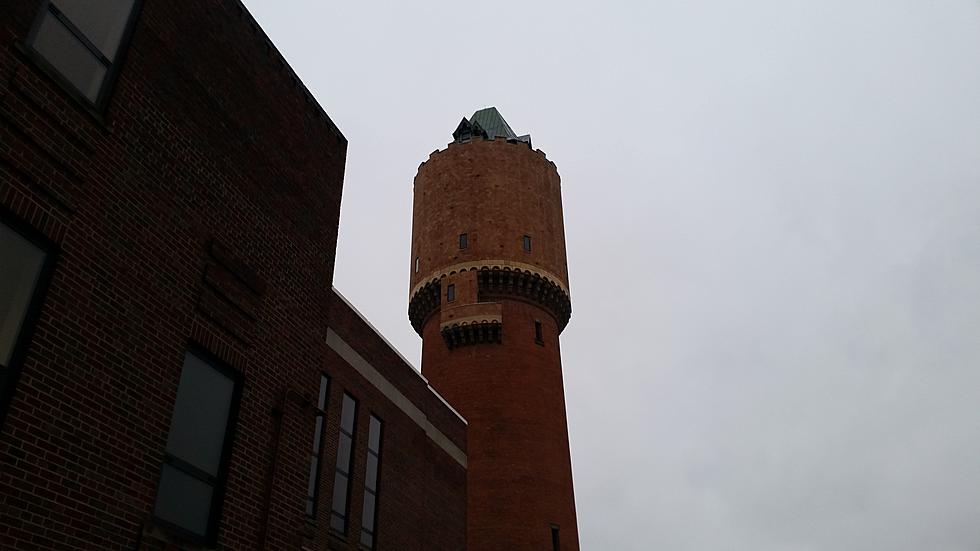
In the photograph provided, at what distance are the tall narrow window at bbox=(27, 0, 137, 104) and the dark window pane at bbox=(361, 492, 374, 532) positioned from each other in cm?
1235

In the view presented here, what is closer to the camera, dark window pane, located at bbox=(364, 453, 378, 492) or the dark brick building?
the dark brick building

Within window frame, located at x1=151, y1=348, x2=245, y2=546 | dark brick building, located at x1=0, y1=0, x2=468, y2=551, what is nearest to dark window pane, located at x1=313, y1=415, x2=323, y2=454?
dark brick building, located at x1=0, y1=0, x2=468, y2=551

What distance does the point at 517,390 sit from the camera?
32.5m

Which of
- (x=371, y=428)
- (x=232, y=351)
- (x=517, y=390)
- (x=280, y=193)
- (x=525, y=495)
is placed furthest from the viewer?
(x=517, y=390)

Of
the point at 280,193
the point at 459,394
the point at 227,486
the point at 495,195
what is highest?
the point at 495,195

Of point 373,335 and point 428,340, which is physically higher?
point 428,340

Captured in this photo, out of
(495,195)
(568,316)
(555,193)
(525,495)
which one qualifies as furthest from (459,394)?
(555,193)

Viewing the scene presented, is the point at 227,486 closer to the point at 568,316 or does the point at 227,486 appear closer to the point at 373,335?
the point at 373,335

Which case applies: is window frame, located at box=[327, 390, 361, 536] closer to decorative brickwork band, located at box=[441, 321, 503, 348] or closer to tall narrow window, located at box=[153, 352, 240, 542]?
tall narrow window, located at box=[153, 352, 240, 542]

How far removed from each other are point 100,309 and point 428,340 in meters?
28.5

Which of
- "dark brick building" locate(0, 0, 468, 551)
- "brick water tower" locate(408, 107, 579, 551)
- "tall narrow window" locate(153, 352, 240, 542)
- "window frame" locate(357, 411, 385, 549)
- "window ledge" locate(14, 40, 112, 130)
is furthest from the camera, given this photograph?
"brick water tower" locate(408, 107, 579, 551)

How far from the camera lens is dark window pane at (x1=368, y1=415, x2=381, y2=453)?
18.5 meters

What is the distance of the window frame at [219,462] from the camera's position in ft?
26.8

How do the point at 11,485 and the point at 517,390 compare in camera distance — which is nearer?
the point at 11,485
